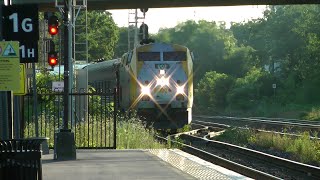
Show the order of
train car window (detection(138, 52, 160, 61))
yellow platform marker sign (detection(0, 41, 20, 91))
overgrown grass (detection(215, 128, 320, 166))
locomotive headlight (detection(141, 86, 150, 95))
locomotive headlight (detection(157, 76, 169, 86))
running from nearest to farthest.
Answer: yellow platform marker sign (detection(0, 41, 20, 91)) < overgrown grass (detection(215, 128, 320, 166)) < locomotive headlight (detection(141, 86, 150, 95)) < train car window (detection(138, 52, 160, 61)) < locomotive headlight (detection(157, 76, 169, 86))

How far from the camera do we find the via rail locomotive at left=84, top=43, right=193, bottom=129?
2742 cm

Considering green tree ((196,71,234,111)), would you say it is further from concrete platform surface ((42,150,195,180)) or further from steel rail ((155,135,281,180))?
concrete platform surface ((42,150,195,180))

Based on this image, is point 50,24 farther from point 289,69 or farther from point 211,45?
point 211,45

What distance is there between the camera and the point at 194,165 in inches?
552

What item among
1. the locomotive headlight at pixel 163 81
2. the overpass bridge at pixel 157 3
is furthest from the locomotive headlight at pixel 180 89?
the overpass bridge at pixel 157 3

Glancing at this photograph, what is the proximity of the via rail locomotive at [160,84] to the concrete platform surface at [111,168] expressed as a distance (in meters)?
10.7

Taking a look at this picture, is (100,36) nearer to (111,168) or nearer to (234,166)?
(234,166)

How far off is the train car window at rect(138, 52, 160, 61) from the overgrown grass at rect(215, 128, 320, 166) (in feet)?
15.1

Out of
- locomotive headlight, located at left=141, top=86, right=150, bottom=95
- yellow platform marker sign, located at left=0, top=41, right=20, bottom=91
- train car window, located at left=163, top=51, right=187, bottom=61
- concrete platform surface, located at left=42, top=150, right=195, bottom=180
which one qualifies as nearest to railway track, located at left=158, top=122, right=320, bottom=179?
concrete platform surface, located at left=42, top=150, right=195, bottom=180

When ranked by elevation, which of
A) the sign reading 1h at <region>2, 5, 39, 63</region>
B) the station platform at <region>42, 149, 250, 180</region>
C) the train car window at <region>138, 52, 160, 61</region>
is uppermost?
the train car window at <region>138, 52, 160, 61</region>

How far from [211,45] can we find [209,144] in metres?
73.4

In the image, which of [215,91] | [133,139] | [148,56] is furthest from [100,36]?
[133,139]

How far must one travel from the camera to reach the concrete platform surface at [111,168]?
1204 cm

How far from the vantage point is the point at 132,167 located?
13.5 meters
